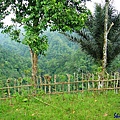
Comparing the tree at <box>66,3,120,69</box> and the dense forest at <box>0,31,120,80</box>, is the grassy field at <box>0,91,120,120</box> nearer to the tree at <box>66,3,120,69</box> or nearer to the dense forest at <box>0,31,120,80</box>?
the tree at <box>66,3,120,69</box>

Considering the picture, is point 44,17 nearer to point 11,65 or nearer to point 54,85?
point 54,85

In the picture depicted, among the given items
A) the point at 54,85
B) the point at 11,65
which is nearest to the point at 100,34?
the point at 54,85

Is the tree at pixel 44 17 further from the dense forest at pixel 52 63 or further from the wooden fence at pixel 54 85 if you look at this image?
the dense forest at pixel 52 63

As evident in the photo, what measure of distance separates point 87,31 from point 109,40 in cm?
169

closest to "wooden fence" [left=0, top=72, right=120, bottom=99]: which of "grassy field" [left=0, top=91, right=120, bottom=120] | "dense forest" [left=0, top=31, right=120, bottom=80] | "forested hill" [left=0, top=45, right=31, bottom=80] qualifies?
"grassy field" [left=0, top=91, right=120, bottom=120]

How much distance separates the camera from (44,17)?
798cm

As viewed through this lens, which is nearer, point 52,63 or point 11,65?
point 11,65

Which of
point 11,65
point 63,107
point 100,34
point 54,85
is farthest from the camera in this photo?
point 11,65

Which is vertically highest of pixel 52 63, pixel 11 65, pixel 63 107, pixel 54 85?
pixel 52 63

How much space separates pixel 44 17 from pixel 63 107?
331 cm

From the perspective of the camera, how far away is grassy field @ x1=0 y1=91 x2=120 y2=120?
6285 mm

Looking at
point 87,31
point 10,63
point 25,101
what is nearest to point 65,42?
point 10,63

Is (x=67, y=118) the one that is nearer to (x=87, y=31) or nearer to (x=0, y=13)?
(x=0, y=13)

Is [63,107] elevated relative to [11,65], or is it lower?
lower
